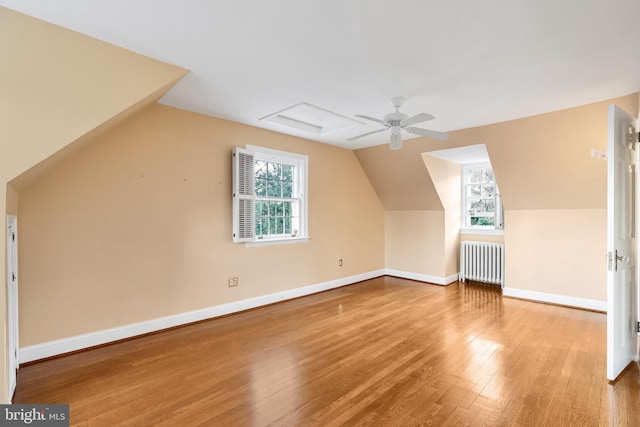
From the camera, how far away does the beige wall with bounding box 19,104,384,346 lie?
2748 mm

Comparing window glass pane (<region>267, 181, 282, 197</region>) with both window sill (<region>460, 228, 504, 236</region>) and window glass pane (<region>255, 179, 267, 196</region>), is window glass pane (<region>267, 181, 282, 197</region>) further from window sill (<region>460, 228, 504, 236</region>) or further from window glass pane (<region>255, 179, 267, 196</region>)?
window sill (<region>460, 228, 504, 236</region>)

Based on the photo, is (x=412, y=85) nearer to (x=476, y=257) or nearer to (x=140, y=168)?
(x=140, y=168)

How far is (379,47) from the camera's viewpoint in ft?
7.30

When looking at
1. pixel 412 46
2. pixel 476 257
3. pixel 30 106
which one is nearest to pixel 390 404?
pixel 412 46

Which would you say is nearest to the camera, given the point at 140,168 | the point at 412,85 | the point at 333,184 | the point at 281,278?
the point at 412,85

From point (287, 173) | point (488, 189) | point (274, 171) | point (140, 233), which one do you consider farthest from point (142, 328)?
point (488, 189)

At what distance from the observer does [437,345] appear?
120 inches

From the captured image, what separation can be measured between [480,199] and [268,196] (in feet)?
13.1

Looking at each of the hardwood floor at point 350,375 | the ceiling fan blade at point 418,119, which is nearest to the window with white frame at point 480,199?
the hardwood floor at point 350,375

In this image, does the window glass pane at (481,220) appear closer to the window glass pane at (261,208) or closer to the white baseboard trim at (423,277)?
the white baseboard trim at (423,277)

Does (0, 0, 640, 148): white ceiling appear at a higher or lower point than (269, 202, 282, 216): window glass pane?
higher

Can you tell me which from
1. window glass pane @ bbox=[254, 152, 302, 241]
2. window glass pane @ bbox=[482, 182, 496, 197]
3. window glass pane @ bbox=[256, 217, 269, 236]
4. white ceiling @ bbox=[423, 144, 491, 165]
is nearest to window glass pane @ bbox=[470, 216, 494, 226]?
window glass pane @ bbox=[482, 182, 496, 197]

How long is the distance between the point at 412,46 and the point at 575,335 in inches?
135

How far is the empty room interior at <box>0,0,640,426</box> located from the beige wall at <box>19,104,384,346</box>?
0.06 ft
